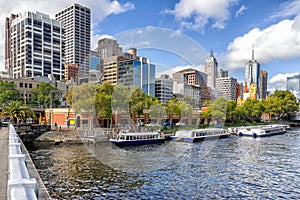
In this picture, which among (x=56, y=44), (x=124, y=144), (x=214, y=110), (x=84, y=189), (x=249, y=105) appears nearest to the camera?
(x=84, y=189)

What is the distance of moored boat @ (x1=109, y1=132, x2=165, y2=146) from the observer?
41781 mm

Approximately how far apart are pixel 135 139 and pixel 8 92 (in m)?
55.7

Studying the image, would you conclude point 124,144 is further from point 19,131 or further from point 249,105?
point 249,105

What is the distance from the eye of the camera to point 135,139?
144 ft

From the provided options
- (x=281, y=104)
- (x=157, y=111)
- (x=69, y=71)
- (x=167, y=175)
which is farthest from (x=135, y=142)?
(x=69, y=71)

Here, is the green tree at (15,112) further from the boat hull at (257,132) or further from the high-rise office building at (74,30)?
the high-rise office building at (74,30)

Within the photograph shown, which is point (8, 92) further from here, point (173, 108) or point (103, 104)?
point (173, 108)

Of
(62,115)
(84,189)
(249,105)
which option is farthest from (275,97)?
(84,189)

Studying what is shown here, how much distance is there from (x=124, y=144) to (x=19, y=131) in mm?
18131

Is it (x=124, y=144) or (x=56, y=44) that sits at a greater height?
(x=56, y=44)

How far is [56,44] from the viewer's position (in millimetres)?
152750

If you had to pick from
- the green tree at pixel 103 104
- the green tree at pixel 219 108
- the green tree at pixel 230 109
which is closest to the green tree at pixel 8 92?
the green tree at pixel 103 104

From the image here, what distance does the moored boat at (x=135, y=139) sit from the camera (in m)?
41.8

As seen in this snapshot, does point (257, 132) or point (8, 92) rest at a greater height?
point (8, 92)
